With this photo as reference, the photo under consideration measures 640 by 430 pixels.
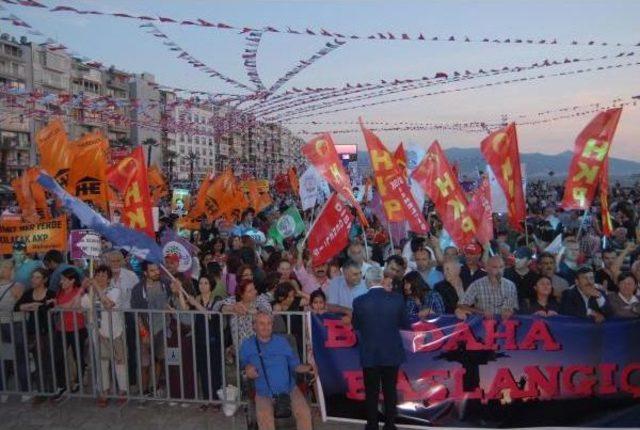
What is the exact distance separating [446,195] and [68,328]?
5.31 metres

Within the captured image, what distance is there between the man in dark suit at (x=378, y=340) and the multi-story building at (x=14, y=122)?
6571 cm

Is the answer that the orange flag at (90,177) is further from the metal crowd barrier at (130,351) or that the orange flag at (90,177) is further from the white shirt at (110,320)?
the metal crowd barrier at (130,351)

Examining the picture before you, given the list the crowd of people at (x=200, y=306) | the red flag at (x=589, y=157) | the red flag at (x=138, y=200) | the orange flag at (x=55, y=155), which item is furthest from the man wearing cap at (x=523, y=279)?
the orange flag at (x=55, y=155)

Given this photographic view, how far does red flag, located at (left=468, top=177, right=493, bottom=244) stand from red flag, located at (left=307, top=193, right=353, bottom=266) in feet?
6.10

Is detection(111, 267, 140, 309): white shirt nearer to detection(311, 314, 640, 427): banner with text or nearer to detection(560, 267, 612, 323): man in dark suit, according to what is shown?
detection(311, 314, 640, 427): banner with text

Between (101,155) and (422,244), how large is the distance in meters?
4.60

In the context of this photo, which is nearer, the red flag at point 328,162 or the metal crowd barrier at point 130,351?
the metal crowd barrier at point 130,351

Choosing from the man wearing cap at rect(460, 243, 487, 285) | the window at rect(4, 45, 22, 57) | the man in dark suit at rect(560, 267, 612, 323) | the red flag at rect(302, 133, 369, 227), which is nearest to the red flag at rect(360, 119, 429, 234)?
the red flag at rect(302, 133, 369, 227)

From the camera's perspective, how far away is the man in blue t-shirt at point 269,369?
471 cm

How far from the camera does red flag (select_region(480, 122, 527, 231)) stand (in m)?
8.05

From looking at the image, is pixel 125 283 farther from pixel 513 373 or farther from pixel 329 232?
pixel 513 373

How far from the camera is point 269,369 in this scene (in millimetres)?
4770

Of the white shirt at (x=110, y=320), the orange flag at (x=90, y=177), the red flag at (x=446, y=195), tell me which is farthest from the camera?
the red flag at (x=446, y=195)

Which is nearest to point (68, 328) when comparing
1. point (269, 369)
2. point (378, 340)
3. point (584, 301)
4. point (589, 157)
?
point (269, 369)
